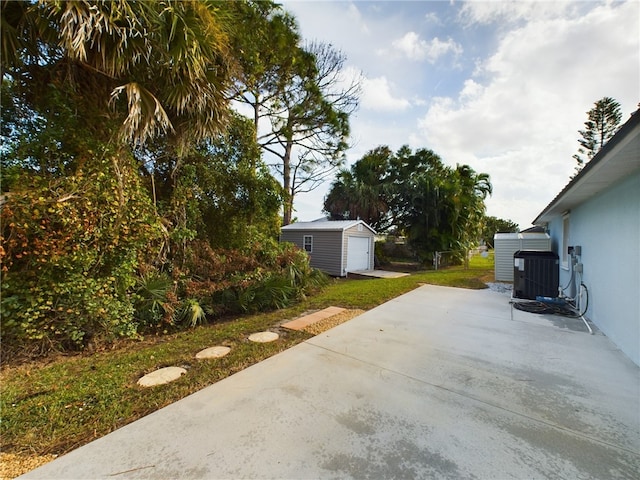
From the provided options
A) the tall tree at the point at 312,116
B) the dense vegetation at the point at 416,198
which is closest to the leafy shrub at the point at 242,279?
the tall tree at the point at 312,116

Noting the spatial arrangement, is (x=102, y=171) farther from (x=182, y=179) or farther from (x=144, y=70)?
(x=182, y=179)

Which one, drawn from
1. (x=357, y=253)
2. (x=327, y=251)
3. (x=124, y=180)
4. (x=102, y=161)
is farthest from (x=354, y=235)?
(x=102, y=161)

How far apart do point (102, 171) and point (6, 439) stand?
9.56 ft

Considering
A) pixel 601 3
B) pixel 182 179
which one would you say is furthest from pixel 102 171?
pixel 601 3

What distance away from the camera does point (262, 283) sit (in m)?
6.11

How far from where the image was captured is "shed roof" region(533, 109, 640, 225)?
218 cm

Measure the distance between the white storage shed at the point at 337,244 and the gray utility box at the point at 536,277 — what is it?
663 centimetres

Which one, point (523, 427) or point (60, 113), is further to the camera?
point (60, 113)

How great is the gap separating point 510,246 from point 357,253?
6191mm

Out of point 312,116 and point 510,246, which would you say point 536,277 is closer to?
point 510,246

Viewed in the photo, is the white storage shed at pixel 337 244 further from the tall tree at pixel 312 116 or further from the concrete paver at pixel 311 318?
the concrete paver at pixel 311 318

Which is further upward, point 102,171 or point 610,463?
Result: point 102,171

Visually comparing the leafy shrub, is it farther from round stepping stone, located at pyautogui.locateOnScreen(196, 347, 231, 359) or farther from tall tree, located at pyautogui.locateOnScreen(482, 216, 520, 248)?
tall tree, located at pyautogui.locateOnScreen(482, 216, 520, 248)

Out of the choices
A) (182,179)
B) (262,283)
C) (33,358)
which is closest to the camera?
(33,358)
